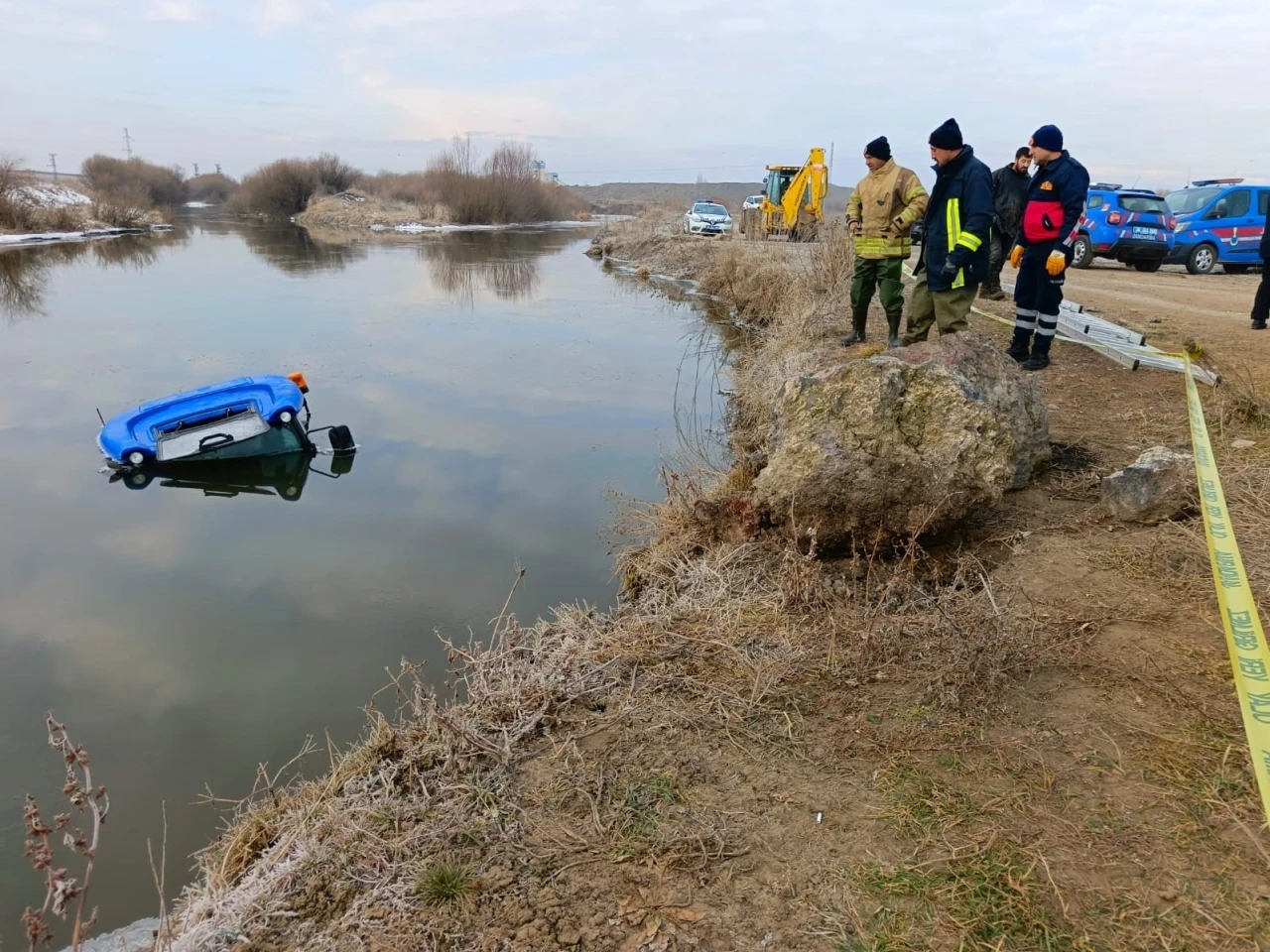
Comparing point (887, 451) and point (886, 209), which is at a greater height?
point (886, 209)

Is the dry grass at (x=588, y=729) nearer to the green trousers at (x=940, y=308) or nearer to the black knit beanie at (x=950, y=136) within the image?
the green trousers at (x=940, y=308)

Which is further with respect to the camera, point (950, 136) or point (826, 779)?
point (950, 136)

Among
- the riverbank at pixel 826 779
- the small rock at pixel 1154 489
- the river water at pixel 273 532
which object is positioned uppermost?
the small rock at pixel 1154 489

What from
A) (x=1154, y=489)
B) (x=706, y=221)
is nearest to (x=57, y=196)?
(x=706, y=221)

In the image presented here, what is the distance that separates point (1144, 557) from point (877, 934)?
2526mm

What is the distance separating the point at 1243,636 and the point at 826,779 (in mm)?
1266

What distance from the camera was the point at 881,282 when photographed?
697 cm

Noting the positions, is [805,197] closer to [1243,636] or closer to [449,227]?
[1243,636]

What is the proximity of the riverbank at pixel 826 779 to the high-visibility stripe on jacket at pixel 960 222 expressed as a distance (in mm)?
1991

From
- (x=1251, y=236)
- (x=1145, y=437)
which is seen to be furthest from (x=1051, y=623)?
(x=1251, y=236)

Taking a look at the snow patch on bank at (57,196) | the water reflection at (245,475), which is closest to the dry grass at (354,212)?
the snow patch on bank at (57,196)

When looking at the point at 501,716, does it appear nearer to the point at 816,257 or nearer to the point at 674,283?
the point at 816,257

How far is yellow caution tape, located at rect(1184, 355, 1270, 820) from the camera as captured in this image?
1.81 m

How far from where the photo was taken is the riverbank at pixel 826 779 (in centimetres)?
219
